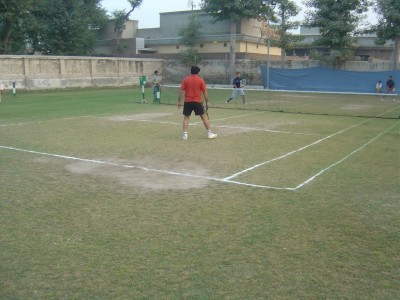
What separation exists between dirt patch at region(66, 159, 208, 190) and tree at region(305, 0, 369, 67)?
3345 cm

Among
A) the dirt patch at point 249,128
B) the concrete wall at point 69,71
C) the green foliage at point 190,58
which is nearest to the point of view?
the dirt patch at point 249,128

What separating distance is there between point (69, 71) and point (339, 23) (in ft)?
79.8

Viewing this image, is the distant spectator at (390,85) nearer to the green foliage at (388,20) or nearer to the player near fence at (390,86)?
the player near fence at (390,86)

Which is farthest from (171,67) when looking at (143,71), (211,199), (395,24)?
(211,199)

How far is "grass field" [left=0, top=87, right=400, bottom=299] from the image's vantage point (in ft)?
13.2

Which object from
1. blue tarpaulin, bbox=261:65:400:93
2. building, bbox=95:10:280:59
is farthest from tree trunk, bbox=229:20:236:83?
blue tarpaulin, bbox=261:65:400:93

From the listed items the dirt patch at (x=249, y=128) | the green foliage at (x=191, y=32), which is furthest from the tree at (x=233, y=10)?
the dirt patch at (x=249, y=128)

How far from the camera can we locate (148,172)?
8.20m

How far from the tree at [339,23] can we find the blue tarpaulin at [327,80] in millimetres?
6539

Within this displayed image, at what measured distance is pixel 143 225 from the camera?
17.9 ft

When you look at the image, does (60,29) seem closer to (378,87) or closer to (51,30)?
(51,30)

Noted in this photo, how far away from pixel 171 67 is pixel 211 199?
43303mm

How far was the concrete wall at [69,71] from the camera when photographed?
33062mm

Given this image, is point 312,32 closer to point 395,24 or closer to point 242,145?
point 395,24
